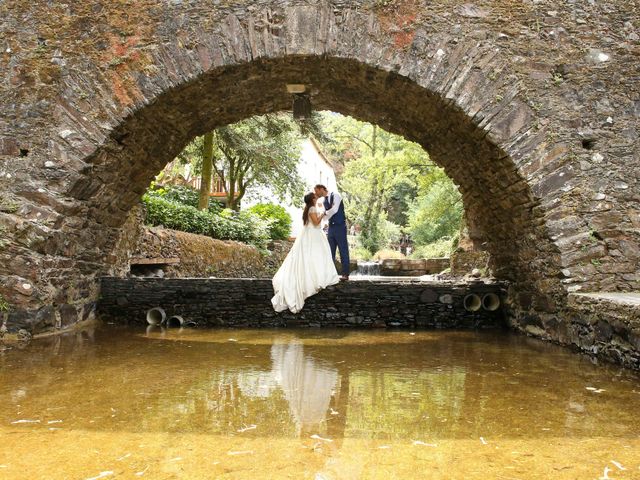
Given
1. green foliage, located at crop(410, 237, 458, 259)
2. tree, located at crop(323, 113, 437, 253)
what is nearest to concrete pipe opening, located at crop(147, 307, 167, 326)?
green foliage, located at crop(410, 237, 458, 259)

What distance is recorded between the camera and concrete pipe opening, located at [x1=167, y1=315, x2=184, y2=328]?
704 centimetres

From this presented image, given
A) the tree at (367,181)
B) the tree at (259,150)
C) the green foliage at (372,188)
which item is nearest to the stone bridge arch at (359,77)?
the tree at (259,150)

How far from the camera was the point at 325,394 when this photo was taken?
333 centimetres

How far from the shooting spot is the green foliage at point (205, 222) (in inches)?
439

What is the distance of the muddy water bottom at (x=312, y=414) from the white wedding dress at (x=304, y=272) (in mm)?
1946

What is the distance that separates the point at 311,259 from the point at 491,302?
247 cm

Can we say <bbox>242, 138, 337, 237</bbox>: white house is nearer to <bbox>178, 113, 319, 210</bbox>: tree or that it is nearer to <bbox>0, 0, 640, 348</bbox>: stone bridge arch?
<bbox>178, 113, 319, 210</bbox>: tree

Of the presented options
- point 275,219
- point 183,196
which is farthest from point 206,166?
point 275,219

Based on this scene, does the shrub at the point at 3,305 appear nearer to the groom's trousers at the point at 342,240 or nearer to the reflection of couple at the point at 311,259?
the reflection of couple at the point at 311,259

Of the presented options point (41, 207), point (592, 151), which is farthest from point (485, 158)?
point (41, 207)

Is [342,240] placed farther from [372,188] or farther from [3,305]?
[372,188]

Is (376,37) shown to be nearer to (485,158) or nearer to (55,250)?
(485,158)

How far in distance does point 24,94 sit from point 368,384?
15.4 ft

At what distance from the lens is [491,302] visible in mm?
7102
